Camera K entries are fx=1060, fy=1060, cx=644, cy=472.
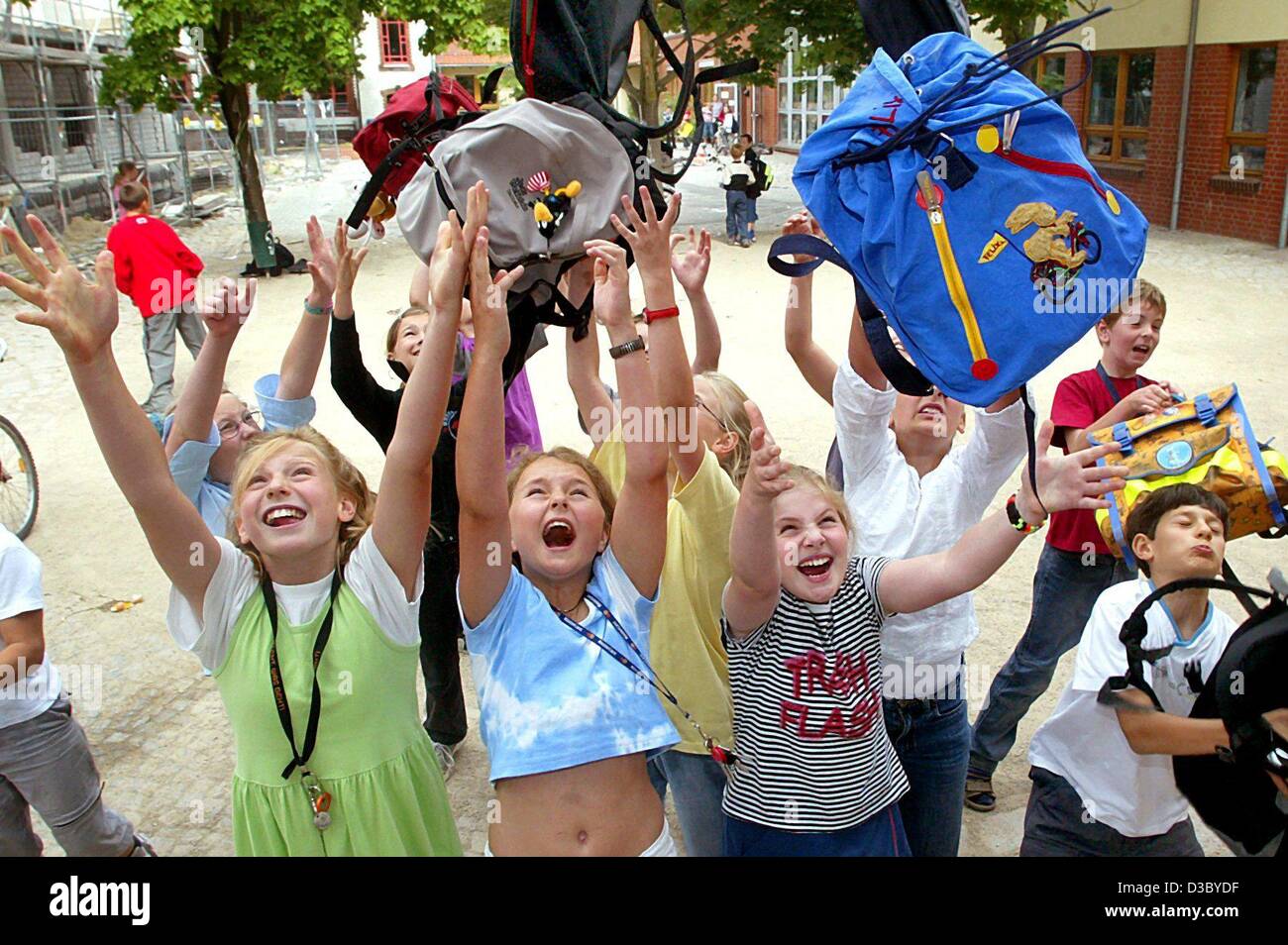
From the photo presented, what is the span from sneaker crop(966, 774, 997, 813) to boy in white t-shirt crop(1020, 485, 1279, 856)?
977mm

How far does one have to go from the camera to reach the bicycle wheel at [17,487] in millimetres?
6121

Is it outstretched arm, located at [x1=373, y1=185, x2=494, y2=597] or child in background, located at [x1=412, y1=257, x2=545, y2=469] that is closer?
outstretched arm, located at [x1=373, y1=185, x2=494, y2=597]

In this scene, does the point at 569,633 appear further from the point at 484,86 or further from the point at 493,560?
the point at 484,86

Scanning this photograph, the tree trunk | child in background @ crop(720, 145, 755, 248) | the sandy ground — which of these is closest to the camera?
the sandy ground

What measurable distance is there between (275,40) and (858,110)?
13.0 meters

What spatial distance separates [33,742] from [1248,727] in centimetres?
292

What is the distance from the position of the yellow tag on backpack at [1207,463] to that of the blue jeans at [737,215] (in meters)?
13.6

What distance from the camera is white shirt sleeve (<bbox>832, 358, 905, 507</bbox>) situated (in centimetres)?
270

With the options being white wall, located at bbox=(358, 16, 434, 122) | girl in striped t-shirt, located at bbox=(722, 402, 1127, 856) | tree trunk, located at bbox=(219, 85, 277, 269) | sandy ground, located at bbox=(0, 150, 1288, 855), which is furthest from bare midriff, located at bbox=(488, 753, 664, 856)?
white wall, located at bbox=(358, 16, 434, 122)

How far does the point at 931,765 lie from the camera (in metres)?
2.67

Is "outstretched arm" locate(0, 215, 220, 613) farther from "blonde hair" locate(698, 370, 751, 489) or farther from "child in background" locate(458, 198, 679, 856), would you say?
"blonde hair" locate(698, 370, 751, 489)

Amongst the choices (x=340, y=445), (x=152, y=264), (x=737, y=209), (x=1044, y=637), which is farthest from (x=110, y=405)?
(x=737, y=209)

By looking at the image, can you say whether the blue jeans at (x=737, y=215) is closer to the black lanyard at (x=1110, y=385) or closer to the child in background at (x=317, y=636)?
the black lanyard at (x=1110, y=385)
